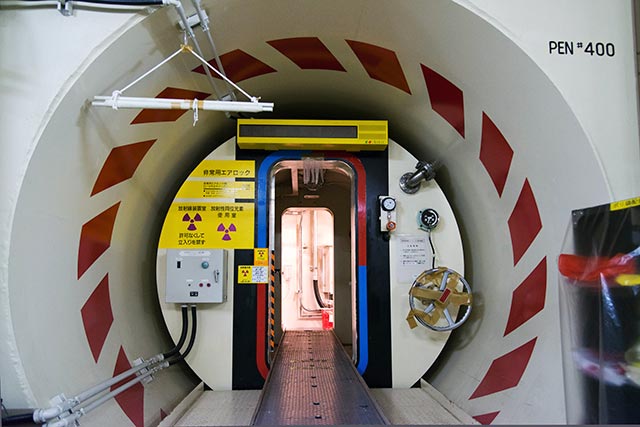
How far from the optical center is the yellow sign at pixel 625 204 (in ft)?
5.16

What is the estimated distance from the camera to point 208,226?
321 centimetres

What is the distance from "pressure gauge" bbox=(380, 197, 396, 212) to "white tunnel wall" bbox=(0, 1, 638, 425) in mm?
516

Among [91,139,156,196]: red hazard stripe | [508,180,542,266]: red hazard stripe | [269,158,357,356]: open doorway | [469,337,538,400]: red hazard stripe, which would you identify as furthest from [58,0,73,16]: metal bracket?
[469,337,538,400]: red hazard stripe

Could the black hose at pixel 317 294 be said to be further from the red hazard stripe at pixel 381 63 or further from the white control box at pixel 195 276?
the red hazard stripe at pixel 381 63

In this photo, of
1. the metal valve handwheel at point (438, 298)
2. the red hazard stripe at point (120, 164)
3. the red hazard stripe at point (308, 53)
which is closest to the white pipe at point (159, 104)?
the red hazard stripe at point (120, 164)

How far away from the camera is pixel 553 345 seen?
7.12 feet

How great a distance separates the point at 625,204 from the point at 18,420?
7.96ft

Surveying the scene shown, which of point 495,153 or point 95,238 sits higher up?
point 495,153

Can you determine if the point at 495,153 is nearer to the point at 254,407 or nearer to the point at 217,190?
the point at 217,190

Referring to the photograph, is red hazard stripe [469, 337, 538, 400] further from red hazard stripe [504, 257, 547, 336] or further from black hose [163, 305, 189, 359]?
black hose [163, 305, 189, 359]

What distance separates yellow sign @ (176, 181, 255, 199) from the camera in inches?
127

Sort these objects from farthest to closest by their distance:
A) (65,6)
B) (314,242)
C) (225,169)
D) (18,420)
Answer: (314,242) → (225,169) → (65,6) → (18,420)

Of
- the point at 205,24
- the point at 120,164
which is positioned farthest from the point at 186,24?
the point at 120,164

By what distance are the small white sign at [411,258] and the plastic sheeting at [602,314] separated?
4.36ft
